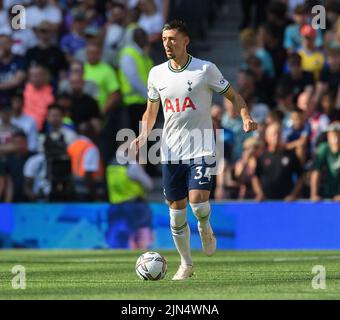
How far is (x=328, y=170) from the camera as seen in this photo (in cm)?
1844

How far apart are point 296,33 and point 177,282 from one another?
34.7ft

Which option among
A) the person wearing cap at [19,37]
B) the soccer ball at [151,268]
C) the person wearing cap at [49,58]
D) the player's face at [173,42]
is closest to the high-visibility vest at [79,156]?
the person wearing cap at [49,58]

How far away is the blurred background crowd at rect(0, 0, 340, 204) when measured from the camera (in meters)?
19.0

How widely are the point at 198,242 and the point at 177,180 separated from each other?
703 centimetres

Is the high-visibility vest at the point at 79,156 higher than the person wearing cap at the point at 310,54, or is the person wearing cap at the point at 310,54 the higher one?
the person wearing cap at the point at 310,54

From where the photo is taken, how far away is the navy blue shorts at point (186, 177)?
11.8 metres

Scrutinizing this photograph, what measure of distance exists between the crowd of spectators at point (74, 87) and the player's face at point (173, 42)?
7.28 meters

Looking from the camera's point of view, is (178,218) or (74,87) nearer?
(178,218)

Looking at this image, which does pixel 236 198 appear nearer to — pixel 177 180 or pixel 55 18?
pixel 55 18

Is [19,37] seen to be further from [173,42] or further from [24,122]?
[173,42]

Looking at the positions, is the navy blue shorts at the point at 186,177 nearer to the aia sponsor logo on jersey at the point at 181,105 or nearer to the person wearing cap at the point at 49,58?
the aia sponsor logo on jersey at the point at 181,105

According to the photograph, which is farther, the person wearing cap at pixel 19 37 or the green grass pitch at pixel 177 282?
the person wearing cap at pixel 19 37

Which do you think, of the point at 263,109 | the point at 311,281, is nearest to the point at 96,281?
the point at 311,281

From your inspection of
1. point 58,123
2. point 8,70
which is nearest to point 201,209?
point 58,123
